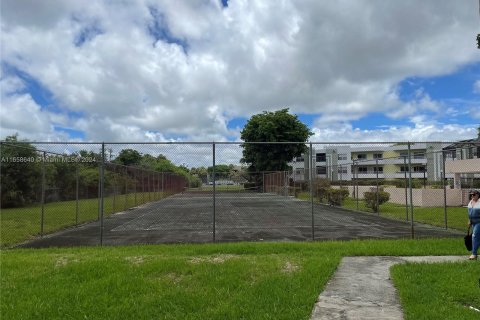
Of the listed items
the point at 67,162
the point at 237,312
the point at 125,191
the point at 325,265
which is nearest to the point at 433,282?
the point at 325,265

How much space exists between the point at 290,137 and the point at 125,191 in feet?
88.5

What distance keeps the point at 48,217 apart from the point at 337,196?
14191mm

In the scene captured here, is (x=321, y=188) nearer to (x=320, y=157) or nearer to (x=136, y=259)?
(x=136, y=259)

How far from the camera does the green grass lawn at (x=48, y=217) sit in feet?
39.0

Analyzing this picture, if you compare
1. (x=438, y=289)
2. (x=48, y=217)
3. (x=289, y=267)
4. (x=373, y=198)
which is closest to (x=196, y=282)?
(x=289, y=267)

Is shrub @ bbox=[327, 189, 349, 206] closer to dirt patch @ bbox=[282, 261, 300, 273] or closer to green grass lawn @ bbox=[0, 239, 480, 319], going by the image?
green grass lawn @ bbox=[0, 239, 480, 319]

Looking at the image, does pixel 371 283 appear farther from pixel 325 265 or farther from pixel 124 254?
pixel 124 254

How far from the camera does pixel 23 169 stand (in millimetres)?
19938

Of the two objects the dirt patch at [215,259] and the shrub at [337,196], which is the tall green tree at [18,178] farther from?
the shrub at [337,196]

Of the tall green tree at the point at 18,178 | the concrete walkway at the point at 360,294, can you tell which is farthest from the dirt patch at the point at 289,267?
the tall green tree at the point at 18,178

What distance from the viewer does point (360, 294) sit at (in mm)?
5727

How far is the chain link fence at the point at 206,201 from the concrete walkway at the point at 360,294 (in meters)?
3.46

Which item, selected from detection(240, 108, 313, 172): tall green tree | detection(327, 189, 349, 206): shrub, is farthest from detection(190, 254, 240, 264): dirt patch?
detection(240, 108, 313, 172): tall green tree

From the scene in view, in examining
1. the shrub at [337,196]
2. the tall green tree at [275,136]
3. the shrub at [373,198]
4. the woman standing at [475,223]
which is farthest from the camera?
the tall green tree at [275,136]
